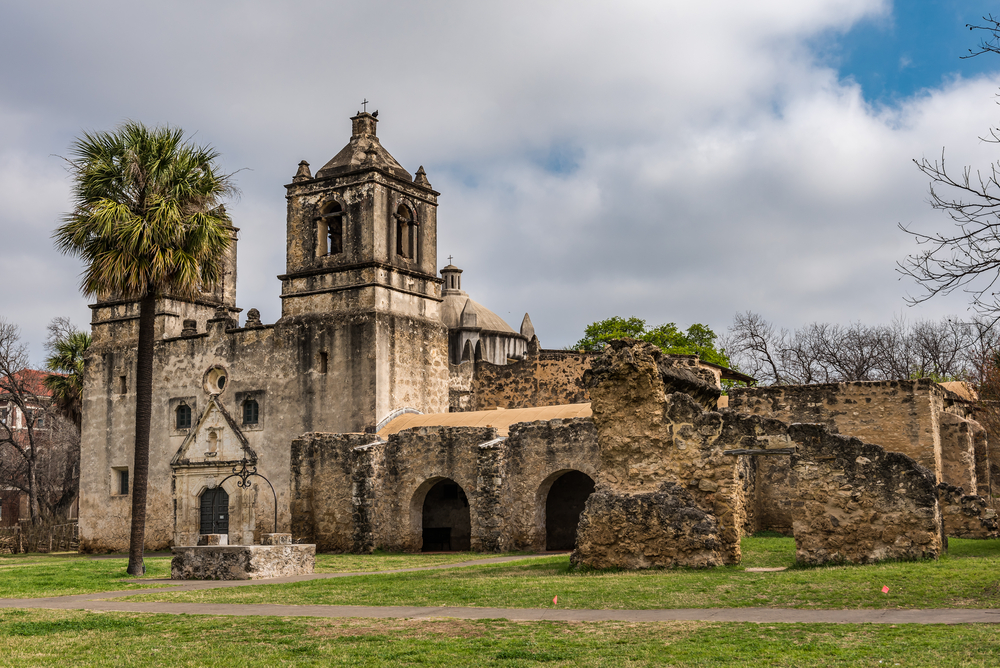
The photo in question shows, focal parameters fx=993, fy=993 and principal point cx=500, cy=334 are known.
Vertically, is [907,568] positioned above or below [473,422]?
below

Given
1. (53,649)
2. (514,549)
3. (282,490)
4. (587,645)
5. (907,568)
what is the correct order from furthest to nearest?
1. (282,490)
2. (514,549)
3. (907,568)
4. (53,649)
5. (587,645)

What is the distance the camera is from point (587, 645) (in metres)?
7.92

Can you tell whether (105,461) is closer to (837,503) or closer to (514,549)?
(514,549)

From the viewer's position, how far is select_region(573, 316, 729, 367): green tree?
152 feet

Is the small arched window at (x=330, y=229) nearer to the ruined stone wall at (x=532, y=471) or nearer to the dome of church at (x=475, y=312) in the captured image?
the ruined stone wall at (x=532, y=471)

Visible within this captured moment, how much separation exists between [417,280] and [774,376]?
23.9 meters

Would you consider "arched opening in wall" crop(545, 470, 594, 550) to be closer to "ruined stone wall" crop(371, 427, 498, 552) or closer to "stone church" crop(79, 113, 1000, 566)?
"stone church" crop(79, 113, 1000, 566)

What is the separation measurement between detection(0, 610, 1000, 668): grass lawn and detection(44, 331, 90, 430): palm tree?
1335 inches

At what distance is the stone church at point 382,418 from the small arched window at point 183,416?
0.08 meters

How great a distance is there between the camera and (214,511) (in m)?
31.9

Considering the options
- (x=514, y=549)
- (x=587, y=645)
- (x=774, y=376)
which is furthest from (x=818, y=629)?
(x=774, y=376)

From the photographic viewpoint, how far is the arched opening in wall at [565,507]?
86.8ft

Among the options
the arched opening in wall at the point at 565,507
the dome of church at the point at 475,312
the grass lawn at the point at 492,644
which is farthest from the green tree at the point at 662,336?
the grass lawn at the point at 492,644

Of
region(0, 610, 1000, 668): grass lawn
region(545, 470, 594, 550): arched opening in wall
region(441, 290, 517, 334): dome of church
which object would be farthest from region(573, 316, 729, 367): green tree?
region(0, 610, 1000, 668): grass lawn
